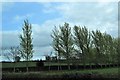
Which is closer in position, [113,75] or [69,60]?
[113,75]

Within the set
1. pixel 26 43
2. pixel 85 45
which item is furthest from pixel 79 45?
pixel 26 43

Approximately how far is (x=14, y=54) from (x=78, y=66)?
15.3 feet

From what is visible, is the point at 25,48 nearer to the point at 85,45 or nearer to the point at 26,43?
the point at 26,43

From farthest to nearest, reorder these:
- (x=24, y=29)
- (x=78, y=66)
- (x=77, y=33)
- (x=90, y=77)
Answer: (x=77, y=33)
(x=24, y=29)
(x=78, y=66)
(x=90, y=77)

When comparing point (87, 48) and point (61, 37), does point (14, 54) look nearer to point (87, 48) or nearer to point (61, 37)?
point (61, 37)

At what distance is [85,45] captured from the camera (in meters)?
23.6

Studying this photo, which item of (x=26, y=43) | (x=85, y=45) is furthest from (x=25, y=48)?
(x=85, y=45)

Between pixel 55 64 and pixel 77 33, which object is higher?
pixel 77 33

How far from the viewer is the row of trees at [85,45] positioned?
22406 millimetres

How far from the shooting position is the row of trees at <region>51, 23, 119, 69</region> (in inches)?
882

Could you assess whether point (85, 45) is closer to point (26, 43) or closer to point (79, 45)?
point (79, 45)

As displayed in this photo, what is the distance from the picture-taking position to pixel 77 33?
23.8 metres

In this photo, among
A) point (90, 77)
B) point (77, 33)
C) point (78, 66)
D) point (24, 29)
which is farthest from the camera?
point (77, 33)

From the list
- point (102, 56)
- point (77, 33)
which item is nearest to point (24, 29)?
point (77, 33)
